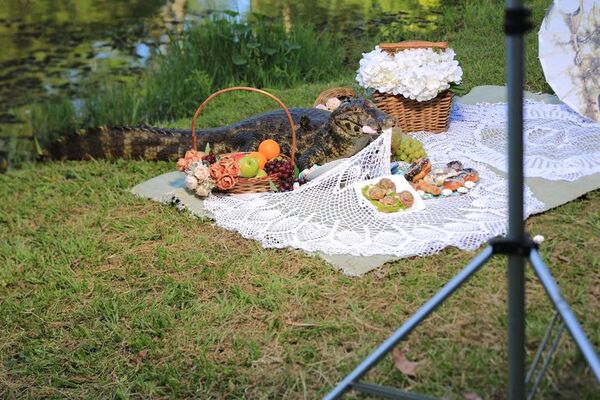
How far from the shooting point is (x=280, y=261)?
12.6ft

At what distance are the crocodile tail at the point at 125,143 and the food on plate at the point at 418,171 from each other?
1854 mm

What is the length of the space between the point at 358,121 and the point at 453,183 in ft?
2.47

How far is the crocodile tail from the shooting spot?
18.6 feet

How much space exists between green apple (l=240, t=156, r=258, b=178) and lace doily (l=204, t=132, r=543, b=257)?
0.17 meters

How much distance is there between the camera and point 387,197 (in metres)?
4.24

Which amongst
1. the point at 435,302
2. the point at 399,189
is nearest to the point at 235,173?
the point at 399,189

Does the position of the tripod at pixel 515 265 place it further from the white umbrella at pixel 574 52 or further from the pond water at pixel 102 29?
the pond water at pixel 102 29

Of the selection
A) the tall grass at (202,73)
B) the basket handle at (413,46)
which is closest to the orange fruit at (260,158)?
the basket handle at (413,46)

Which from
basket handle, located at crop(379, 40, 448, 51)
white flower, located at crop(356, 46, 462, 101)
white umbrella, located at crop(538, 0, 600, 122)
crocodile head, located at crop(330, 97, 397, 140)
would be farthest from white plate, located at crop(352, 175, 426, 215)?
white umbrella, located at crop(538, 0, 600, 122)

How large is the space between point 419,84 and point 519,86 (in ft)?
11.8

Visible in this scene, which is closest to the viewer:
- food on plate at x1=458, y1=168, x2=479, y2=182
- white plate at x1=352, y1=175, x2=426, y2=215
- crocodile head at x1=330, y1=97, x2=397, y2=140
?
white plate at x1=352, y1=175, x2=426, y2=215

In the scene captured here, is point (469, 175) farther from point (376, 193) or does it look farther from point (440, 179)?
point (376, 193)

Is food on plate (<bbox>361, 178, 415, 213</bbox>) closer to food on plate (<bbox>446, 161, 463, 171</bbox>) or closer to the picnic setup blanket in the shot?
the picnic setup blanket

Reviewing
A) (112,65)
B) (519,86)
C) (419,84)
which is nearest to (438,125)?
(419,84)
